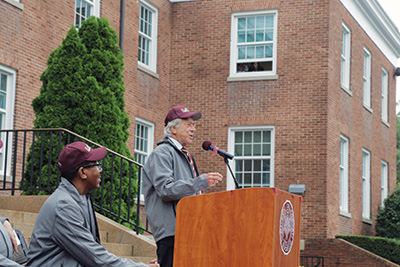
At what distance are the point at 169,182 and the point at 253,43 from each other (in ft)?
48.4

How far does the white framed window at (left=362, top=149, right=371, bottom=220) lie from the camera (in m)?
22.1

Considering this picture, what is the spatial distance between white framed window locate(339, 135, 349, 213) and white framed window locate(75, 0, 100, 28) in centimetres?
784

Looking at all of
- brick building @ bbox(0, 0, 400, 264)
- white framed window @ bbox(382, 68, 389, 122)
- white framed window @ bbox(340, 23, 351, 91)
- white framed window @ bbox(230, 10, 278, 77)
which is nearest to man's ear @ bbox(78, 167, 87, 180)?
brick building @ bbox(0, 0, 400, 264)

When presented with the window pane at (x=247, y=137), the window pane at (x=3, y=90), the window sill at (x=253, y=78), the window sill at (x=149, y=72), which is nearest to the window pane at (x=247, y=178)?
the window pane at (x=247, y=137)

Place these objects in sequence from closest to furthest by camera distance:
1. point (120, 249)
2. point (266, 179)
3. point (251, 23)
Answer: point (120, 249)
point (266, 179)
point (251, 23)

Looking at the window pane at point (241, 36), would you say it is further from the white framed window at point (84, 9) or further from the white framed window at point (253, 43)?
the white framed window at point (84, 9)

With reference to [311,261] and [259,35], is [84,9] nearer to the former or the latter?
[259,35]

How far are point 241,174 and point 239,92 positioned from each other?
2211 mm

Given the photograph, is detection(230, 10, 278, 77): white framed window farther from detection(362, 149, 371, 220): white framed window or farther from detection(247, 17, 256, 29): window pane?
detection(362, 149, 371, 220): white framed window

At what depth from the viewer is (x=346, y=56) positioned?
20625mm

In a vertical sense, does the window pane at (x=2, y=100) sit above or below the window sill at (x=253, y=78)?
below

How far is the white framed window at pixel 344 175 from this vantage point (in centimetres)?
2002

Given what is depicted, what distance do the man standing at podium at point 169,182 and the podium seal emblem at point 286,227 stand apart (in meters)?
0.54

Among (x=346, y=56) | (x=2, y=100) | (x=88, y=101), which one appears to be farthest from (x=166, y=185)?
(x=346, y=56)
